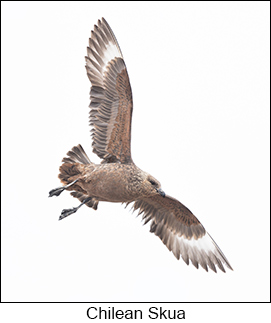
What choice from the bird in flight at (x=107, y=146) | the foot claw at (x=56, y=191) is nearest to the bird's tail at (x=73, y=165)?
the bird in flight at (x=107, y=146)

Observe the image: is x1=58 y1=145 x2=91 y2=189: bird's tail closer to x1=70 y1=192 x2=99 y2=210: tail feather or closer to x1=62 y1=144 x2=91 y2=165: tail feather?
x1=62 y1=144 x2=91 y2=165: tail feather

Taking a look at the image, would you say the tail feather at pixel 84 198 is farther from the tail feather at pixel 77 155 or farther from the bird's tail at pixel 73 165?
the tail feather at pixel 77 155

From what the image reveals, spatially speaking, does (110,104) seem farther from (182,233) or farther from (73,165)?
(182,233)

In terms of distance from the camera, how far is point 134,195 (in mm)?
8016

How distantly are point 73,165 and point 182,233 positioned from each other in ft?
6.02

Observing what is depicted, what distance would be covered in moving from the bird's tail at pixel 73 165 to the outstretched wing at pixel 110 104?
0.55 ft

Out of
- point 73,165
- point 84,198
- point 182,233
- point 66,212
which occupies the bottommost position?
point 182,233

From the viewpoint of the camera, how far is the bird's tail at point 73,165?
8.06 metres

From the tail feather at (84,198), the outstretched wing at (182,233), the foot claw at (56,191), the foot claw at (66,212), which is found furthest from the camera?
the outstretched wing at (182,233)

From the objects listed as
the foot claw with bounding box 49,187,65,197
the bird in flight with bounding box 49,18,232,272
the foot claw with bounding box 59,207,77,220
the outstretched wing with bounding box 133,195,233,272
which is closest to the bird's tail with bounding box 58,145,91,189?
the bird in flight with bounding box 49,18,232,272

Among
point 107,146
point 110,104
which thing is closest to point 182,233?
point 107,146

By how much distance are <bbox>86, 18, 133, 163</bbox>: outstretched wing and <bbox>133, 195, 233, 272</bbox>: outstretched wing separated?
0.98 meters

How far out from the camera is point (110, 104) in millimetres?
8094

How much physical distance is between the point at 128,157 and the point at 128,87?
0.82 meters
